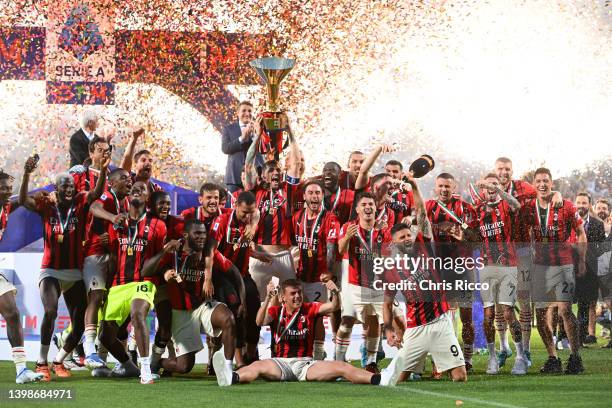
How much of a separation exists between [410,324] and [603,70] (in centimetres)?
1401

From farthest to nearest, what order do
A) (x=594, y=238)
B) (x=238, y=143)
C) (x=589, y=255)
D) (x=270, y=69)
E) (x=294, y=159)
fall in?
1. (x=594, y=238)
2. (x=589, y=255)
3. (x=238, y=143)
4. (x=270, y=69)
5. (x=294, y=159)

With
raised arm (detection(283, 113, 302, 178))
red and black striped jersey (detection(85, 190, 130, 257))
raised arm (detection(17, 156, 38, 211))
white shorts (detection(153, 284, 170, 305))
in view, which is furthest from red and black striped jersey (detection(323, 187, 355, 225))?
raised arm (detection(17, 156, 38, 211))

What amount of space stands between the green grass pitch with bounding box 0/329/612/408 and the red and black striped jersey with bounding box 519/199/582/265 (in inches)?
37.1

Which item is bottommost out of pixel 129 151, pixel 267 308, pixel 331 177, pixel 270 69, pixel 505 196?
pixel 267 308

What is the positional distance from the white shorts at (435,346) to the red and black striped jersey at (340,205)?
1.45 metres

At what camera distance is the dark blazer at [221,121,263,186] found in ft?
34.8

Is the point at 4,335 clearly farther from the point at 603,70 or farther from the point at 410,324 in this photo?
the point at 603,70

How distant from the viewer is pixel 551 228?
8.78 m

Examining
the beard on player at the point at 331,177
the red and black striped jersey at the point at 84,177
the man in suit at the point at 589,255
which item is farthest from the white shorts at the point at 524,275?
the red and black striped jersey at the point at 84,177

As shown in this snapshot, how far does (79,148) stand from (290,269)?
219 centimetres

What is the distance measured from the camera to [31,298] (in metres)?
9.90

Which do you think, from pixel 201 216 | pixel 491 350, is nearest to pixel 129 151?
pixel 201 216

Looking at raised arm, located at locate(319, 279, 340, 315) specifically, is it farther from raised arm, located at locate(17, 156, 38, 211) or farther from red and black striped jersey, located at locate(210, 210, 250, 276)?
raised arm, located at locate(17, 156, 38, 211)

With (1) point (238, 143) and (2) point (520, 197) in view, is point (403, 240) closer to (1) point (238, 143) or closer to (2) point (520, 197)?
(2) point (520, 197)
